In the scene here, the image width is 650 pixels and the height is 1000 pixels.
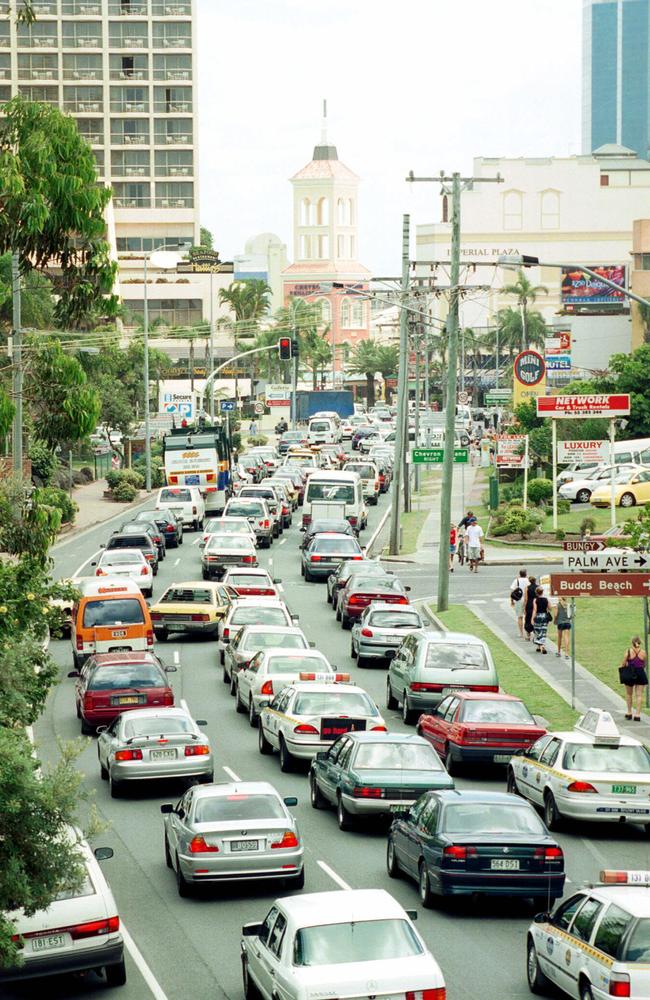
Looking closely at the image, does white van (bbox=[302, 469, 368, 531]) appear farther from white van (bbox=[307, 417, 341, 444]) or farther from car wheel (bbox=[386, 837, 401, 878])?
white van (bbox=[307, 417, 341, 444])

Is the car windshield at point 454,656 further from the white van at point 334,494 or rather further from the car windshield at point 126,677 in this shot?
the white van at point 334,494

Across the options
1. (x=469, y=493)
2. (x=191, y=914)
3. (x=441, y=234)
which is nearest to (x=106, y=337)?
(x=469, y=493)

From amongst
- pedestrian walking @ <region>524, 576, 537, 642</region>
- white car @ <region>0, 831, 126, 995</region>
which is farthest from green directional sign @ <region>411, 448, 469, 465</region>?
white car @ <region>0, 831, 126, 995</region>

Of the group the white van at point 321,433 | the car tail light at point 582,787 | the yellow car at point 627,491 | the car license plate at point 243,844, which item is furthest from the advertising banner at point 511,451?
the car license plate at point 243,844

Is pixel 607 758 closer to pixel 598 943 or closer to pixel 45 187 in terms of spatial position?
pixel 598 943

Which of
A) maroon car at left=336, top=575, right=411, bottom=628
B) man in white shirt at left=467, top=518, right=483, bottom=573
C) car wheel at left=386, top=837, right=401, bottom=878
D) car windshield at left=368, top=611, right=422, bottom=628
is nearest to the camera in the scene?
car wheel at left=386, top=837, right=401, bottom=878

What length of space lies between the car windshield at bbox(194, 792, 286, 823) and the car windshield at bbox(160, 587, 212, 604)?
20.6m

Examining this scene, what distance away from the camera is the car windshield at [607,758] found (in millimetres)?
21047

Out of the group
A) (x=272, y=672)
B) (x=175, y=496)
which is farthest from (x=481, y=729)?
(x=175, y=496)

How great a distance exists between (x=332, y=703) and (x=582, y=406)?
1337 inches

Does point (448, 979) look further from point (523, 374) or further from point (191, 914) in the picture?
point (523, 374)

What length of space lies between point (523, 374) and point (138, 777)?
46333 millimetres

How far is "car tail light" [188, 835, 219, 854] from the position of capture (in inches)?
692

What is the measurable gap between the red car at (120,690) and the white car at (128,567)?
14457mm
